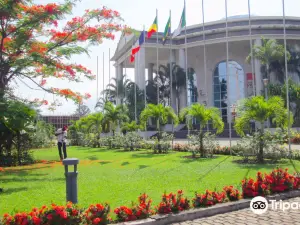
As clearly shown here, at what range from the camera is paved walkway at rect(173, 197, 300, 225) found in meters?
4.95

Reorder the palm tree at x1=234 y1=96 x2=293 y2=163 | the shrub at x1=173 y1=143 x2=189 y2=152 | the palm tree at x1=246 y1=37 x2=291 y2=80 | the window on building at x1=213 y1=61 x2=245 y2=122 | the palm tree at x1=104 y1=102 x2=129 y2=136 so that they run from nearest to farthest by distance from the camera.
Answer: the palm tree at x1=234 y1=96 x2=293 y2=163 < the shrub at x1=173 y1=143 x2=189 y2=152 < the palm tree at x1=104 y1=102 x2=129 y2=136 < the palm tree at x1=246 y1=37 x2=291 y2=80 < the window on building at x1=213 y1=61 x2=245 y2=122

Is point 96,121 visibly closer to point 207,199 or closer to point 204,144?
point 204,144

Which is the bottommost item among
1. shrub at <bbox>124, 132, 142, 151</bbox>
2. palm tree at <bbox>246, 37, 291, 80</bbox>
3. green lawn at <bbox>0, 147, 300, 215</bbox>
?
green lawn at <bbox>0, 147, 300, 215</bbox>

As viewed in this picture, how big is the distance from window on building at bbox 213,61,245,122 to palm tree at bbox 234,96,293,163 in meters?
29.9

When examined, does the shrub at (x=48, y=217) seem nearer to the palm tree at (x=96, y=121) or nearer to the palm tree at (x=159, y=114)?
the palm tree at (x=159, y=114)

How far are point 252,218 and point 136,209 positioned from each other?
184 cm

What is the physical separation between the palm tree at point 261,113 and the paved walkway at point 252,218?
6.61 meters

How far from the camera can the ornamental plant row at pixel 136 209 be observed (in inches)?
182

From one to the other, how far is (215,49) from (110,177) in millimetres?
36532

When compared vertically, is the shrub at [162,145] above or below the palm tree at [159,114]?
below

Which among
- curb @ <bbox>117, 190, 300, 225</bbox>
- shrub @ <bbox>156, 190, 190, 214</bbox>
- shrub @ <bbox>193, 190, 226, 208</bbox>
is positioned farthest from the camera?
shrub @ <bbox>193, 190, 226, 208</bbox>

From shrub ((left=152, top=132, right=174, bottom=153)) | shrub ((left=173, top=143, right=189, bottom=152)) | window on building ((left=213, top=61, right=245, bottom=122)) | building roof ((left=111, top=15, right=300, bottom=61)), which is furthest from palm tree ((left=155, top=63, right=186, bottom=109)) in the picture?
shrub ((left=152, top=132, right=174, bottom=153))

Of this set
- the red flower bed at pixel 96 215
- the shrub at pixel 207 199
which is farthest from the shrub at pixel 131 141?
the red flower bed at pixel 96 215

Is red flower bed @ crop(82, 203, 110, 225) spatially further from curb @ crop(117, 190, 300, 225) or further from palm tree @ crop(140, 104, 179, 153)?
palm tree @ crop(140, 104, 179, 153)
